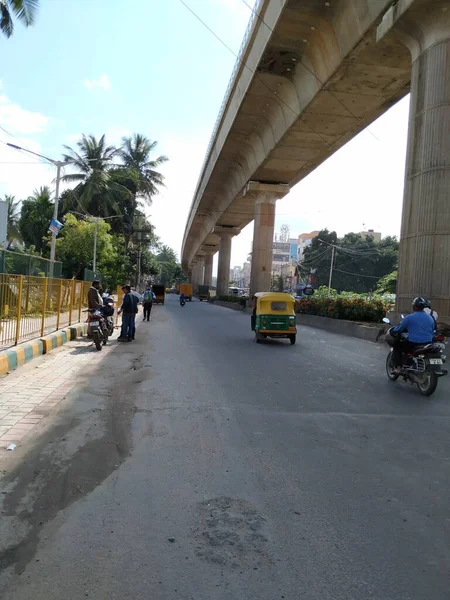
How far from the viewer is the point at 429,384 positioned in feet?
25.7

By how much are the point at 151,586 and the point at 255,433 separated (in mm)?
2999

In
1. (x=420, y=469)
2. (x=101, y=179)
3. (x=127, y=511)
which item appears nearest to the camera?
(x=127, y=511)

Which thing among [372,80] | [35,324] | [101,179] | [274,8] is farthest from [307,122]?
[101,179]

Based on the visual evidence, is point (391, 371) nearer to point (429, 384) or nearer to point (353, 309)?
point (429, 384)

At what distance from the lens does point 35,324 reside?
12.5m

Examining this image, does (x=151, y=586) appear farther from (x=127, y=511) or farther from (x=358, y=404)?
(x=358, y=404)

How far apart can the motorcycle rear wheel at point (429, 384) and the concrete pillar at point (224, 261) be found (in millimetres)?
46542

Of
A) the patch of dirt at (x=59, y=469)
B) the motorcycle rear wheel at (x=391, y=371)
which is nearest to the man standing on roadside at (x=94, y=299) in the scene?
the patch of dirt at (x=59, y=469)

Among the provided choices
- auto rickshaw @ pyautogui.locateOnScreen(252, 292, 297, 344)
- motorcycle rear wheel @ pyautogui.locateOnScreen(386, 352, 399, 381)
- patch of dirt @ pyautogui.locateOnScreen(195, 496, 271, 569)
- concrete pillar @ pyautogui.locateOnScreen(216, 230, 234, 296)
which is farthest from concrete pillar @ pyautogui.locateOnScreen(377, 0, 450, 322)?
concrete pillar @ pyautogui.locateOnScreen(216, 230, 234, 296)

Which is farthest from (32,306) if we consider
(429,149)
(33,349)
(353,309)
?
(353,309)

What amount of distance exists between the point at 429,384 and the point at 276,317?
7.53m

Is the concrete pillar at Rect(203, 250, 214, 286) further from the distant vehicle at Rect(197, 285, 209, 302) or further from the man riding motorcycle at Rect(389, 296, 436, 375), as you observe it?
the man riding motorcycle at Rect(389, 296, 436, 375)

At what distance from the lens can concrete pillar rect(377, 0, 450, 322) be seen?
44.4ft

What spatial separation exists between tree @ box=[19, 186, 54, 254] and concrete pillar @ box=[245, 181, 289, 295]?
18462mm
